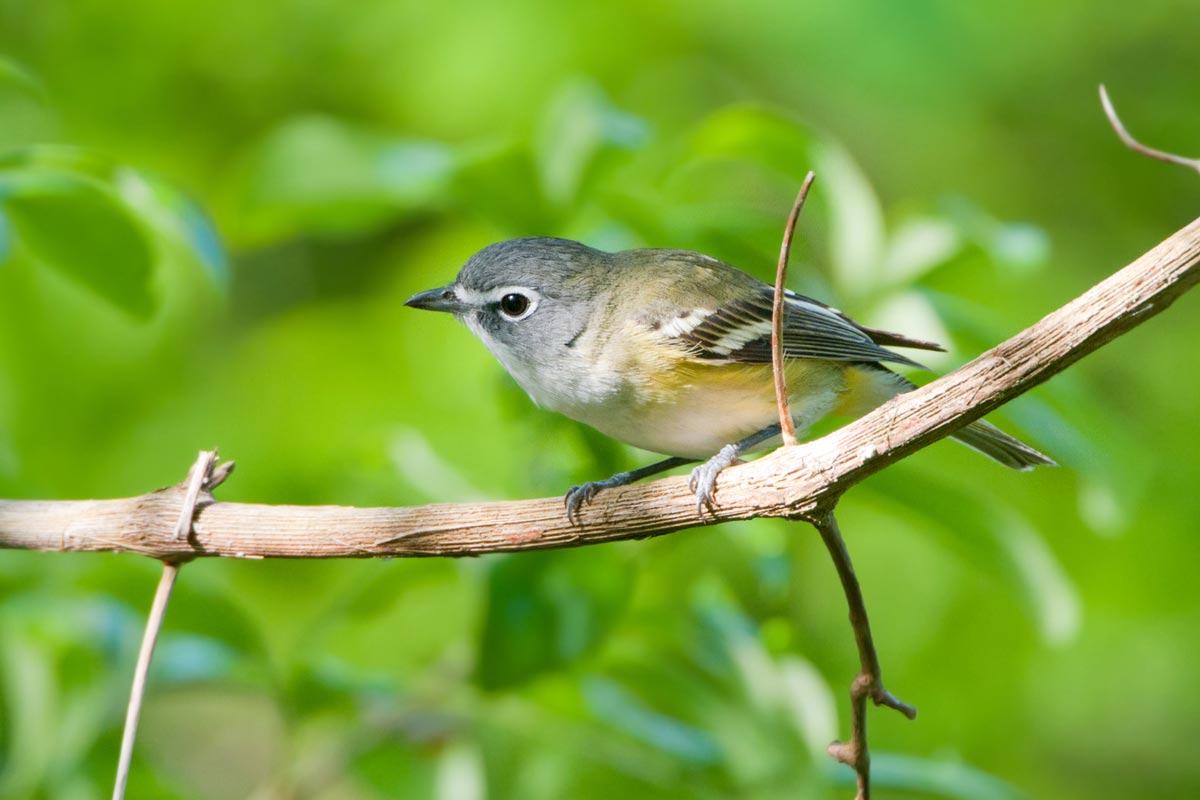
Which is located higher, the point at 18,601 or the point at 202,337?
the point at 202,337

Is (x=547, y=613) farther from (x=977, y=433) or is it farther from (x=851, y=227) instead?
(x=851, y=227)

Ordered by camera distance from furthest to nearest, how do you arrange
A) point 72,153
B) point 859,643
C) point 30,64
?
1. point 30,64
2. point 72,153
3. point 859,643

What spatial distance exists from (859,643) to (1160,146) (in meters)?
4.70

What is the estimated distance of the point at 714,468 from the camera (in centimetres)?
209

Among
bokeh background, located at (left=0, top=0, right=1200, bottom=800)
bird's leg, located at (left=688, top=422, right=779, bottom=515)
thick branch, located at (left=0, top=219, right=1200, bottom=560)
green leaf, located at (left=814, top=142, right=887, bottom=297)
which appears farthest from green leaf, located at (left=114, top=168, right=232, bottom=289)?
green leaf, located at (left=814, top=142, right=887, bottom=297)

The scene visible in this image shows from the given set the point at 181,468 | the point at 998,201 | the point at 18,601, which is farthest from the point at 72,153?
the point at 998,201

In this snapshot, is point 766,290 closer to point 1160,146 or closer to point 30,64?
point 1160,146

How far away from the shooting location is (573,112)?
3088 mm

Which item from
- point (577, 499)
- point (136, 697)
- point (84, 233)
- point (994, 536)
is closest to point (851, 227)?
point (994, 536)

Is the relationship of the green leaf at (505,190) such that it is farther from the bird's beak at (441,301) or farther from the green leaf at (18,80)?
the green leaf at (18,80)

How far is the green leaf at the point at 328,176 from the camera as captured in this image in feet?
9.62

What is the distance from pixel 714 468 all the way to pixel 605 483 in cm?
47

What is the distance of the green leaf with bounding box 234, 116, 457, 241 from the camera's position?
293 centimetres

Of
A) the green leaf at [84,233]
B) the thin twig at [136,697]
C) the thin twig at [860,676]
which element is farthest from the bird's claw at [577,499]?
the green leaf at [84,233]
